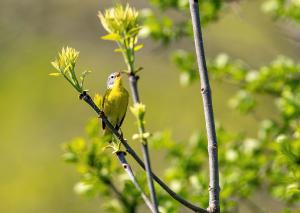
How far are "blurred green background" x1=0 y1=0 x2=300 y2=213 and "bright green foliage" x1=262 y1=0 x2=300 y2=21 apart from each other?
7.63 meters

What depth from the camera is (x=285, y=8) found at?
435 cm

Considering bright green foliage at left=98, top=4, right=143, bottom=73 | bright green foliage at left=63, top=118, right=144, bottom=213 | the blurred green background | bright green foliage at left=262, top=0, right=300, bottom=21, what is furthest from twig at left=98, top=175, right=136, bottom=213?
the blurred green background

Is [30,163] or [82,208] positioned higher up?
[30,163]

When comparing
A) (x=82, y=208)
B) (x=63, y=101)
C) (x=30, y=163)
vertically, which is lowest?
(x=82, y=208)

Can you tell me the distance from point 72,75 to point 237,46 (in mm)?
9450

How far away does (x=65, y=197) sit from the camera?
50.0 ft

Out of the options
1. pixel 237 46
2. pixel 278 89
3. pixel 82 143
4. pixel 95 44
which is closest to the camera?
pixel 82 143

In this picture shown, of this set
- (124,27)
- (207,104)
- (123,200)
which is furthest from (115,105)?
(123,200)

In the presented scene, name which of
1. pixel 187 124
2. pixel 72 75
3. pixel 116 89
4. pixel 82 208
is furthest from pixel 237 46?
pixel 72 75

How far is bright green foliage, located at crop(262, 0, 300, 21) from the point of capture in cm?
419

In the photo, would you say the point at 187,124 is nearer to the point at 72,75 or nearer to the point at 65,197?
the point at 65,197

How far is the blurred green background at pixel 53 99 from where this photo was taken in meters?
14.6

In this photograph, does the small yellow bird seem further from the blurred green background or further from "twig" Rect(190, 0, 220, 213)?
the blurred green background

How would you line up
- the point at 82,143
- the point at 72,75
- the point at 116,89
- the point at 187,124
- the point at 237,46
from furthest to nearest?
1. the point at 187,124
2. the point at 237,46
3. the point at 82,143
4. the point at 116,89
5. the point at 72,75
